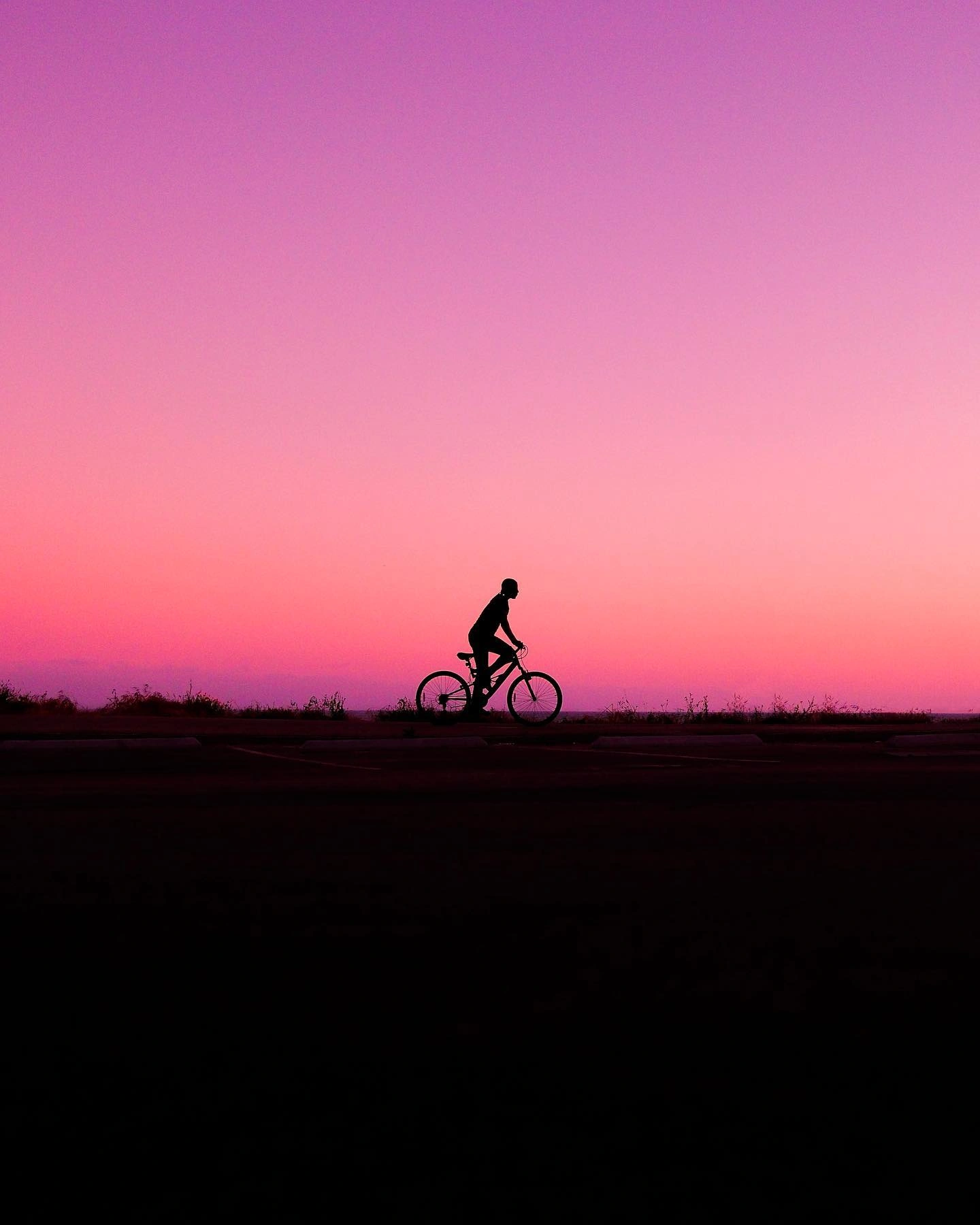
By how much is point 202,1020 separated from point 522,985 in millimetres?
1104

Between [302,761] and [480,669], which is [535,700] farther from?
[302,761]

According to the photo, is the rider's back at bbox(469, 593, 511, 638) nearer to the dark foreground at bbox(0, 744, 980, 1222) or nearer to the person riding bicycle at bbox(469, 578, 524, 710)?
the person riding bicycle at bbox(469, 578, 524, 710)

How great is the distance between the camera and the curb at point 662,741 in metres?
21.7

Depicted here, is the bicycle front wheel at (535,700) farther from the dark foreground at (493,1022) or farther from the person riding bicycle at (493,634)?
the dark foreground at (493,1022)

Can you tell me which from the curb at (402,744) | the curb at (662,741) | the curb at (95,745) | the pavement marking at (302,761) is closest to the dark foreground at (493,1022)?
the pavement marking at (302,761)

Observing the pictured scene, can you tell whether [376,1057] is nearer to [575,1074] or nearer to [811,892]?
[575,1074]

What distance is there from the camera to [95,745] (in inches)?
806

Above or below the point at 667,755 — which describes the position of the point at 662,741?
above

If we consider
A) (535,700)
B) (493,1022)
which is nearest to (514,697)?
(535,700)

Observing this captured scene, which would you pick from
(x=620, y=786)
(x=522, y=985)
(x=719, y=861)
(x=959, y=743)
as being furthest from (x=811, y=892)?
(x=959, y=743)

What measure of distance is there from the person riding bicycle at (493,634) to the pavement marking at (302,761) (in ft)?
19.8

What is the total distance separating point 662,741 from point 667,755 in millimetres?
3091

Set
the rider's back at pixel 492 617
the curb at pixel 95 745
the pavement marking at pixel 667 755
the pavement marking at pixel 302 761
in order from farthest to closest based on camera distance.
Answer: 1. the rider's back at pixel 492 617
2. the curb at pixel 95 745
3. the pavement marking at pixel 667 755
4. the pavement marking at pixel 302 761

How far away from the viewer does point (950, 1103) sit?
403cm
